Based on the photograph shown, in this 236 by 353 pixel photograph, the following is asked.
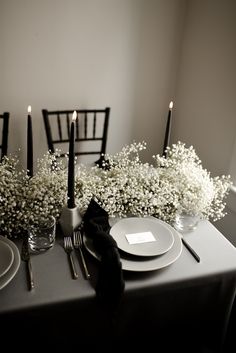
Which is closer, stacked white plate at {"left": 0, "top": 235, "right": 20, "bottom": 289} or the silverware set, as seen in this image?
stacked white plate at {"left": 0, "top": 235, "right": 20, "bottom": 289}

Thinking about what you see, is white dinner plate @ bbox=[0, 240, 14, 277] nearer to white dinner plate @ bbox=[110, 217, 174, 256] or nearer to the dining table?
the dining table

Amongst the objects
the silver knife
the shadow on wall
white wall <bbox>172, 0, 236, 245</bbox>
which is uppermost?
white wall <bbox>172, 0, 236, 245</bbox>

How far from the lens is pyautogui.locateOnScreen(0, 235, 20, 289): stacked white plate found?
0.86 meters

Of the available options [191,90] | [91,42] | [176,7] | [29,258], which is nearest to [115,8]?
[91,42]

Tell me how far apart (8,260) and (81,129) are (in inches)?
62.3

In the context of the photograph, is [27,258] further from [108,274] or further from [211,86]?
Result: [211,86]

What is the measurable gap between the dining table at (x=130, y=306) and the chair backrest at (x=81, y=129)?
1.20m

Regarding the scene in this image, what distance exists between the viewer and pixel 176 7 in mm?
2176

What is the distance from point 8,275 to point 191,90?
1.82 meters

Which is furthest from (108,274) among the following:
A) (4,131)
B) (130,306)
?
(4,131)

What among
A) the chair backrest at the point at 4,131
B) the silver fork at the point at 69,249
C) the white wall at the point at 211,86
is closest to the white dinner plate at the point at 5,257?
the silver fork at the point at 69,249

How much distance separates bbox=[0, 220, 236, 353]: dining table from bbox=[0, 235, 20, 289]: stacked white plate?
25 mm

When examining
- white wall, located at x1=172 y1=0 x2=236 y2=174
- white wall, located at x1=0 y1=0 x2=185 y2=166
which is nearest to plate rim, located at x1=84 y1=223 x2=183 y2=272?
white wall, located at x1=172 y1=0 x2=236 y2=174

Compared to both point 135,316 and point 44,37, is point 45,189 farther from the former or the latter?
point 44,37
